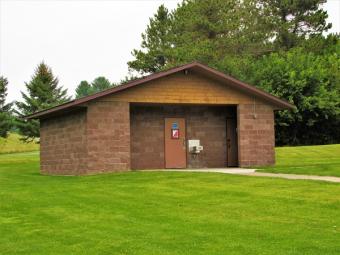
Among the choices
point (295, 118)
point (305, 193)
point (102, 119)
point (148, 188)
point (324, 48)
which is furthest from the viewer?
point (324, 48)

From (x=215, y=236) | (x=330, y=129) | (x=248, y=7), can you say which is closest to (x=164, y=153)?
(x=215, y=236)

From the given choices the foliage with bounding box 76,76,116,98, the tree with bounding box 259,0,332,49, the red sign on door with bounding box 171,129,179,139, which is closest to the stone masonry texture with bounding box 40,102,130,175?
the red sign on door with bounding box 171,129,179,139

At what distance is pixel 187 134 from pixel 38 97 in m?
44.9

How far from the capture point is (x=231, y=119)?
86.9 ft

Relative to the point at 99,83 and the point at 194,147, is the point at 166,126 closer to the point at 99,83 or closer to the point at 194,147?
the point at 194,147

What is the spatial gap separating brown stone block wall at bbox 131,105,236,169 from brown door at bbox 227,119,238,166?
209mm

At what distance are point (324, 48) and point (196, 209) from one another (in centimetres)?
4710

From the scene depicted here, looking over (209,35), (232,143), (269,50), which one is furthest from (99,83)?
(232,143)

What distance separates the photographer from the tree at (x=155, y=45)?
2447 inches

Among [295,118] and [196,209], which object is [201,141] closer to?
[196,209]

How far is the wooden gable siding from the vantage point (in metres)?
23.3

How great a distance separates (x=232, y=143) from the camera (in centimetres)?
2653

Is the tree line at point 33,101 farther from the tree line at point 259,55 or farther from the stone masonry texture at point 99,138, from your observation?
the stone masonry texture at point 99,138

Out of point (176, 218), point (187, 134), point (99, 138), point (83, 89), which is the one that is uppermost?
point (83, 89)
